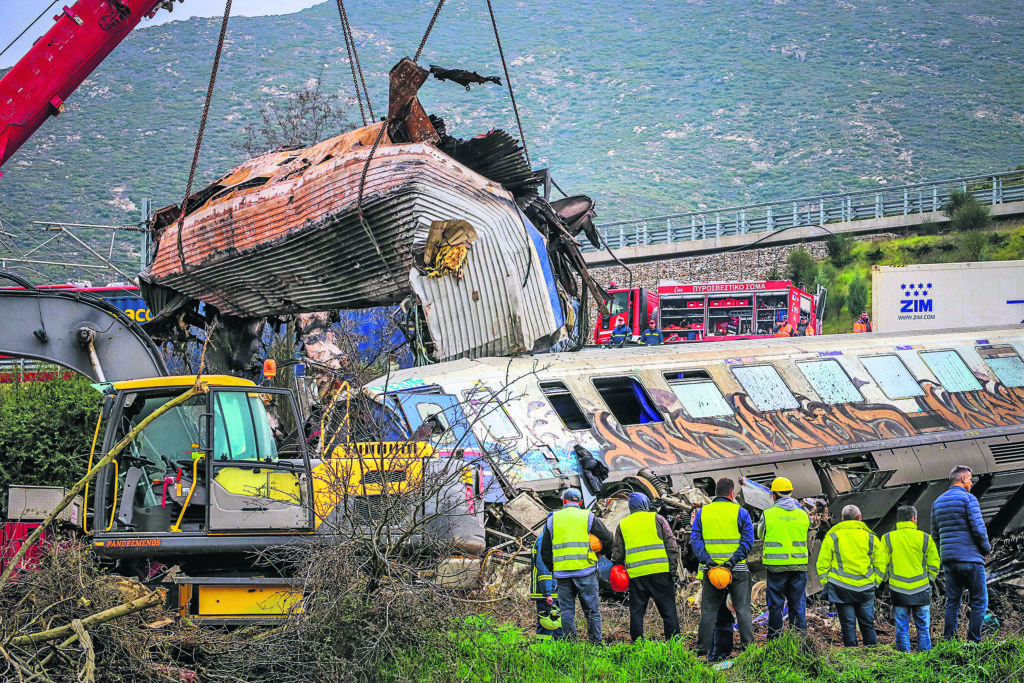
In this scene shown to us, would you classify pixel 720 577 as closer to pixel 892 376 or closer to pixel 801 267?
pixel 892 376

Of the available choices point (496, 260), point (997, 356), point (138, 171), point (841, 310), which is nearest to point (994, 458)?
point (997, 356)

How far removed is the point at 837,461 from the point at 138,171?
88631mm

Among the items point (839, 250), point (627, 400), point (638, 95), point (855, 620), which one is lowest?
point (855, 620)

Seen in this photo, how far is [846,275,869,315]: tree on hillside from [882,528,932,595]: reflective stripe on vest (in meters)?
33.4

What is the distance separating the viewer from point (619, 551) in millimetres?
9133

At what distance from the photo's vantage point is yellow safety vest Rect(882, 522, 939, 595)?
8906 mm

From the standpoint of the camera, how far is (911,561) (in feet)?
29.3

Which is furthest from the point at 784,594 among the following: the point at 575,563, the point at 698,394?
the point at 698,394

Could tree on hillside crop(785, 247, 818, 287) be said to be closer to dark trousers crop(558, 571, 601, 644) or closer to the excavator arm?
the excavator arm

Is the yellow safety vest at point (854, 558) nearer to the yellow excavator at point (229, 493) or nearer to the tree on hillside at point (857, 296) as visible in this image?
the yellow excavator at point (229, 493)

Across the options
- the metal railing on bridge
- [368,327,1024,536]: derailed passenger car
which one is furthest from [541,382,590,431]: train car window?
the metal railing on bridge

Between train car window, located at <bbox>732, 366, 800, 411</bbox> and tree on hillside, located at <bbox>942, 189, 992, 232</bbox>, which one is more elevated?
tree on hillside, located at <bbox>942, 189, 992, 232</bbox>

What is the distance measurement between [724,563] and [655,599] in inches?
29.1

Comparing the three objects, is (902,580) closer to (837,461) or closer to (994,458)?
(837,461)
